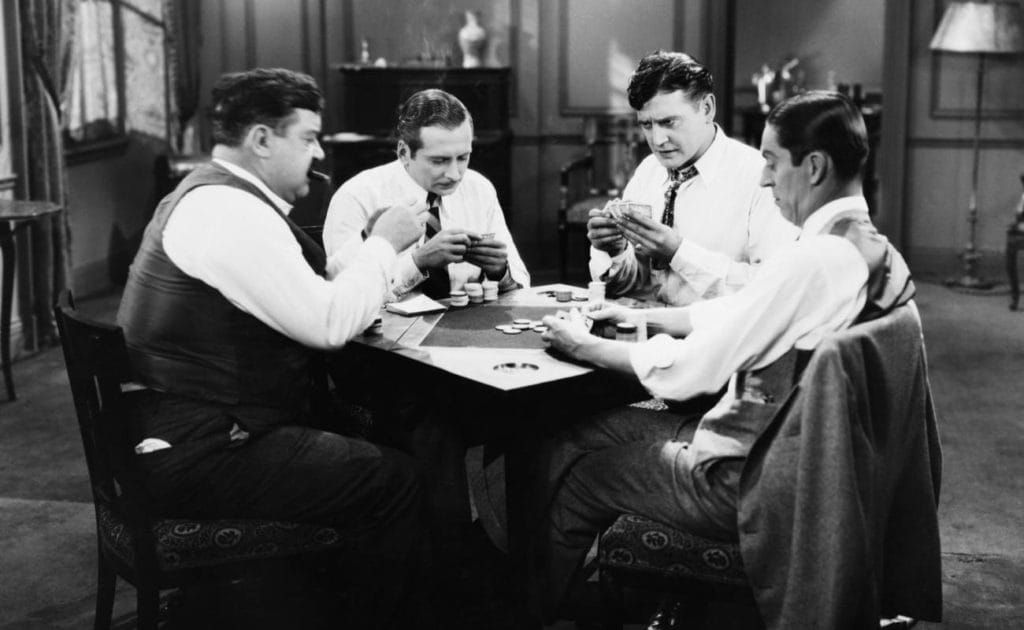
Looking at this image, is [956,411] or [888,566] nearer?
[888,566]

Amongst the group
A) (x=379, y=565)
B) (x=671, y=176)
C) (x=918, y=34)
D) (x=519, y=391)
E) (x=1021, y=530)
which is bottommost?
(x=1021, y=530)

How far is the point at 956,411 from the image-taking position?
494 centimetres

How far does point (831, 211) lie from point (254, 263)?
3.70 feet

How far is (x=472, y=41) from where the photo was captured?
25.3 ft

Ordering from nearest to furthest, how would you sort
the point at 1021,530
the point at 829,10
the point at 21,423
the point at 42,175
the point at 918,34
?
the point at 1021,530 < the point at 21,423 < the point at 42,175 < the point at 918,34 < the point at 829,10

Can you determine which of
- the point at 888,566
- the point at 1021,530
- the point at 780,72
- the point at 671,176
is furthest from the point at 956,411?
the point at 780,72

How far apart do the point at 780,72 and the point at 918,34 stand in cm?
105

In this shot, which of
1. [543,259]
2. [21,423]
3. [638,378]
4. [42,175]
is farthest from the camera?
[543,259]

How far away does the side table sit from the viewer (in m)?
4.92

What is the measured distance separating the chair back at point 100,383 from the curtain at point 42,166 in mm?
3839

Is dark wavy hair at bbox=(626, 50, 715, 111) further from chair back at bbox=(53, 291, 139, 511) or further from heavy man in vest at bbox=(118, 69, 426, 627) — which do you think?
chair back at bbox=(53, 291, 139, 511)

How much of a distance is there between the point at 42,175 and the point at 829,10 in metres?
5.55

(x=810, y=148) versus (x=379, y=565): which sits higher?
(x=810, y=148)

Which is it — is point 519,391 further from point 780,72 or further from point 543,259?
point 780,72
